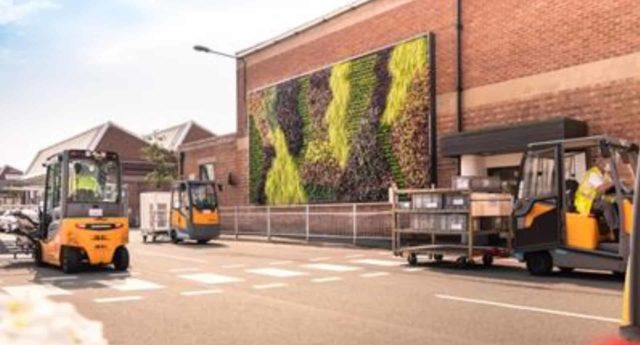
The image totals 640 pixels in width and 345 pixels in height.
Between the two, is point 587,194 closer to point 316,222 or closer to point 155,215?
point 316,222

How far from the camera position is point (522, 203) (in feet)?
47.3

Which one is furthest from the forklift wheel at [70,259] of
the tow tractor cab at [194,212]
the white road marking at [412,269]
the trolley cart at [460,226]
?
the tow tractor cab at [194,212]

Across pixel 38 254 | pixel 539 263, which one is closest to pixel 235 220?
pixel 38 254

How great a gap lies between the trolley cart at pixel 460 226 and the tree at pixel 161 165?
35650 millimetres

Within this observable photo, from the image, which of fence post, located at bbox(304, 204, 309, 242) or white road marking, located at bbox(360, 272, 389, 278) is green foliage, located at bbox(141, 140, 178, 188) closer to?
fence post, located at bbox(304, 204, 309, 242)

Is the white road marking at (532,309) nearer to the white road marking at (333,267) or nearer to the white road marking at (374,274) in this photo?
the white road marking at (374,274)

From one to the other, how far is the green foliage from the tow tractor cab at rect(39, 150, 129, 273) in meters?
34.1

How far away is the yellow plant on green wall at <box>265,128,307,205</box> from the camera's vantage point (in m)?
30.0

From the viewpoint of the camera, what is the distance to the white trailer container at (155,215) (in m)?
30.3

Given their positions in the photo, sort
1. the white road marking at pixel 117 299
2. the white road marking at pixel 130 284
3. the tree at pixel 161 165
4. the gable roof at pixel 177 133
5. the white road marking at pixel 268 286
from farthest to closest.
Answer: the gable roof at pixel 177 133 < the tree at pixel 161 165 < the white road marking at pixel 130 284 < the white road marking at pixel 268 286 < the white road marking at pixel 117 299

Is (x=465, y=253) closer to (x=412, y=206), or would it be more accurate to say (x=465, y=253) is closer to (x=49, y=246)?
(x=412, y=206)

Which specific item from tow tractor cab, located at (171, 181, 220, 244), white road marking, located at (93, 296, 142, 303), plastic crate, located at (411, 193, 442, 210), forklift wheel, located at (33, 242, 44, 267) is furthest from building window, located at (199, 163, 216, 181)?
white road marking, located at (93, 296, 142, 303)

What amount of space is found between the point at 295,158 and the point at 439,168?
29.3ft

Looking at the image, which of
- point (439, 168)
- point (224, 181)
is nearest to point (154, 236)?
point (224, 181)
